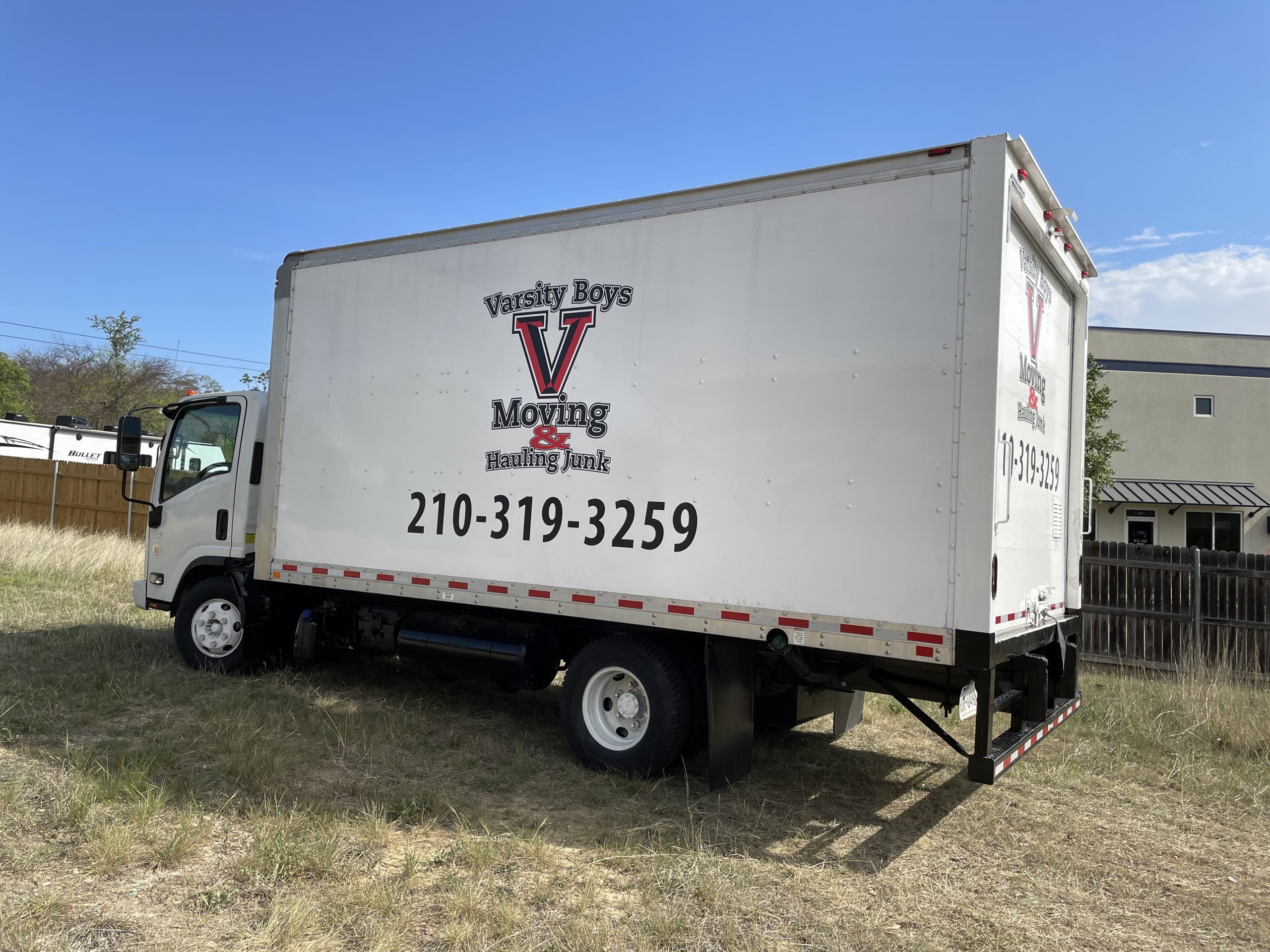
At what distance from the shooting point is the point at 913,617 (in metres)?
4.61

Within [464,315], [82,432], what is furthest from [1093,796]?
[82,432]

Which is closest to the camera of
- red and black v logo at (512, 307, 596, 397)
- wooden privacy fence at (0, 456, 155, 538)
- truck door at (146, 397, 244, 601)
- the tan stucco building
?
red and black v logo at (512, 307, 596, 397)

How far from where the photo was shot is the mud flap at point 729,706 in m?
5.23

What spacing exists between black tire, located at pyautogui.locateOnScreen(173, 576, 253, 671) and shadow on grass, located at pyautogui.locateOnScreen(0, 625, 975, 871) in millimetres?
168

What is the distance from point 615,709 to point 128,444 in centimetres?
508

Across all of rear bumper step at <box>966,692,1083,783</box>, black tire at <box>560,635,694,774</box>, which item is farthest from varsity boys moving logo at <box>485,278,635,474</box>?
rear bumper step at <box>966,692,1083,783</box>

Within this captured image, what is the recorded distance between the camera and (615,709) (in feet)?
19.0

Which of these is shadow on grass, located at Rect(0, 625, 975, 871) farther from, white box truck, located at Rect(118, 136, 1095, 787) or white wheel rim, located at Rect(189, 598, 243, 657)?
white box truck, located at Rect(118, 136, 1095, 787)

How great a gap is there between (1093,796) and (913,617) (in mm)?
2205

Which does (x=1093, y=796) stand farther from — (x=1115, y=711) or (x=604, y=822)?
(x=604, y=822)

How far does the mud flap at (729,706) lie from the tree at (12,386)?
41517mm

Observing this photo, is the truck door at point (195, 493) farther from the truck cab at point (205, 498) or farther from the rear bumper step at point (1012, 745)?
the rear bumper step at point (1012, 745)

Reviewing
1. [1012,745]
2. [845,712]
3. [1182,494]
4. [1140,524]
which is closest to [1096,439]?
[1182,494]

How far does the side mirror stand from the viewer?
7.88 meters
